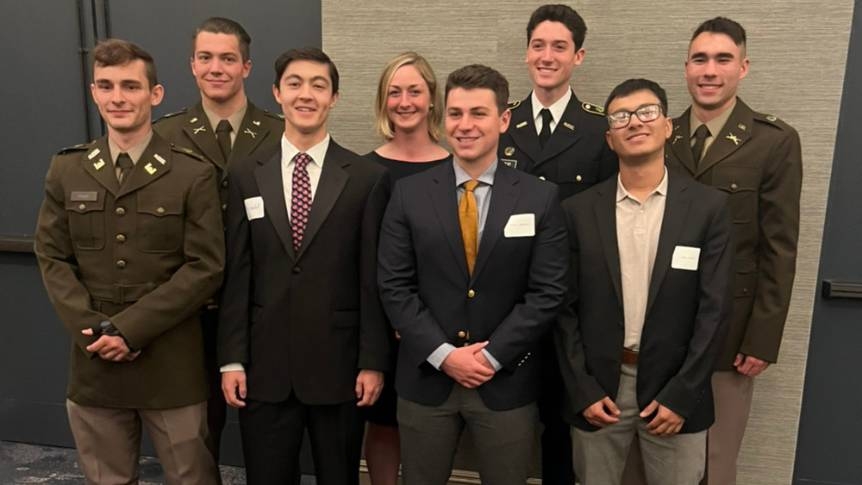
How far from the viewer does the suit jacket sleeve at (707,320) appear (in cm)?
176

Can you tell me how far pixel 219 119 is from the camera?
92.6 inches

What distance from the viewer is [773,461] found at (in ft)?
8.80

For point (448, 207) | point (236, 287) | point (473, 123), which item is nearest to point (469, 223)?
point (448, 207)

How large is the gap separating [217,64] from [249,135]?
266 millimetres

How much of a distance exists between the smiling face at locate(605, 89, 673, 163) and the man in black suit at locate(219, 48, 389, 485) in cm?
72

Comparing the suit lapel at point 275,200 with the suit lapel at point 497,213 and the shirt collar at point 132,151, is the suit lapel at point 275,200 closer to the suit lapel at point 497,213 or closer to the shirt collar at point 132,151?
the shirt collar at point 132,151

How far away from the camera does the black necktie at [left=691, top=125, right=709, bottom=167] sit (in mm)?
2133

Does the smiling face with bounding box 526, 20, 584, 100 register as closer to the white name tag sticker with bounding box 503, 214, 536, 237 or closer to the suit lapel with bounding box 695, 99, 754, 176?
the suit lapel with bounding box 695, 99, 754, 176

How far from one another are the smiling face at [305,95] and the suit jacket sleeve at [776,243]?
1.42 m

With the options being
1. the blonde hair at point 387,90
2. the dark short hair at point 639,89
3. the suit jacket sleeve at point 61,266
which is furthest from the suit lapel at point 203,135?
the dark short hair at point 639,89

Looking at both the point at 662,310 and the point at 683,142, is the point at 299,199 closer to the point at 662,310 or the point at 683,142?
the point at 662,310

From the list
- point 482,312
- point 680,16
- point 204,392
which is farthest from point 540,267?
point 680,16

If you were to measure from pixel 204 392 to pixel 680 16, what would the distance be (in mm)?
2175

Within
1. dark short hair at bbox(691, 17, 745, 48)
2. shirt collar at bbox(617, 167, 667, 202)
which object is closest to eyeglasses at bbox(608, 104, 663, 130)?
shirt collar at bbox(617, 167, 667, 202)
